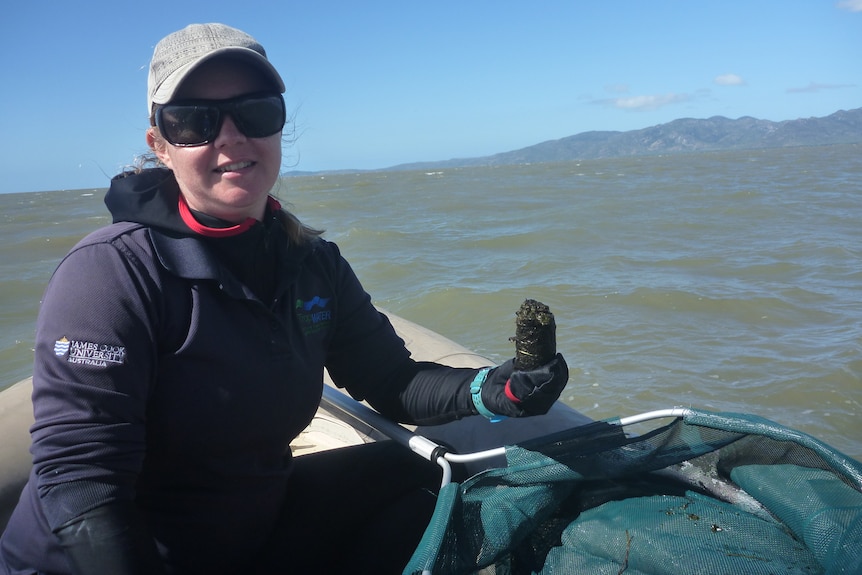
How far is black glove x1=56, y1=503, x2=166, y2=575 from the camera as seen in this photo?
123 centimetres

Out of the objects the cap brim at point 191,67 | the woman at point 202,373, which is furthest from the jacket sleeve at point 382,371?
the cap brim at point 191,67

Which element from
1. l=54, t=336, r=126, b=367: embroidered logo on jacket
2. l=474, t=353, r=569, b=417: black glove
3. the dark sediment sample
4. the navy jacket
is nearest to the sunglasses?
the navy jacket

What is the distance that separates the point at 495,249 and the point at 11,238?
14277mm

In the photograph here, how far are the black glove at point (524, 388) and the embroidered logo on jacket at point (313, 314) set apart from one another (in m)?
0.45

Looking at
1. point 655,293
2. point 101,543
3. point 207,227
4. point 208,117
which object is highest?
point 208,117

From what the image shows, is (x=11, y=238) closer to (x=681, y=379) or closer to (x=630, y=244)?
(x=630, y=244)

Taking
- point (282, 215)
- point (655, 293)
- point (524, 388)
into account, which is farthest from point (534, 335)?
point (655, 293)

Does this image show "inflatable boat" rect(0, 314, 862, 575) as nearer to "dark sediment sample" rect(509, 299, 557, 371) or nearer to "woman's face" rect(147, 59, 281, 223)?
"dark sediment sample" rect(509, 299, 557, 371)

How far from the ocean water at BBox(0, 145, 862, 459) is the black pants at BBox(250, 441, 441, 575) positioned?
0.82m

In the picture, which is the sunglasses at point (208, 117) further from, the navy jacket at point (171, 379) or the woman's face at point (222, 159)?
the navy jacket at point (171, 379)

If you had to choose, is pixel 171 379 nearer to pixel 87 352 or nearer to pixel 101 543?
pixel 87 352

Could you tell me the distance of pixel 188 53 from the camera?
145cm

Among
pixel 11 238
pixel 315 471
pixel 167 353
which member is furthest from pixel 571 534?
pixel 11 238

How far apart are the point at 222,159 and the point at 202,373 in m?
0.47
